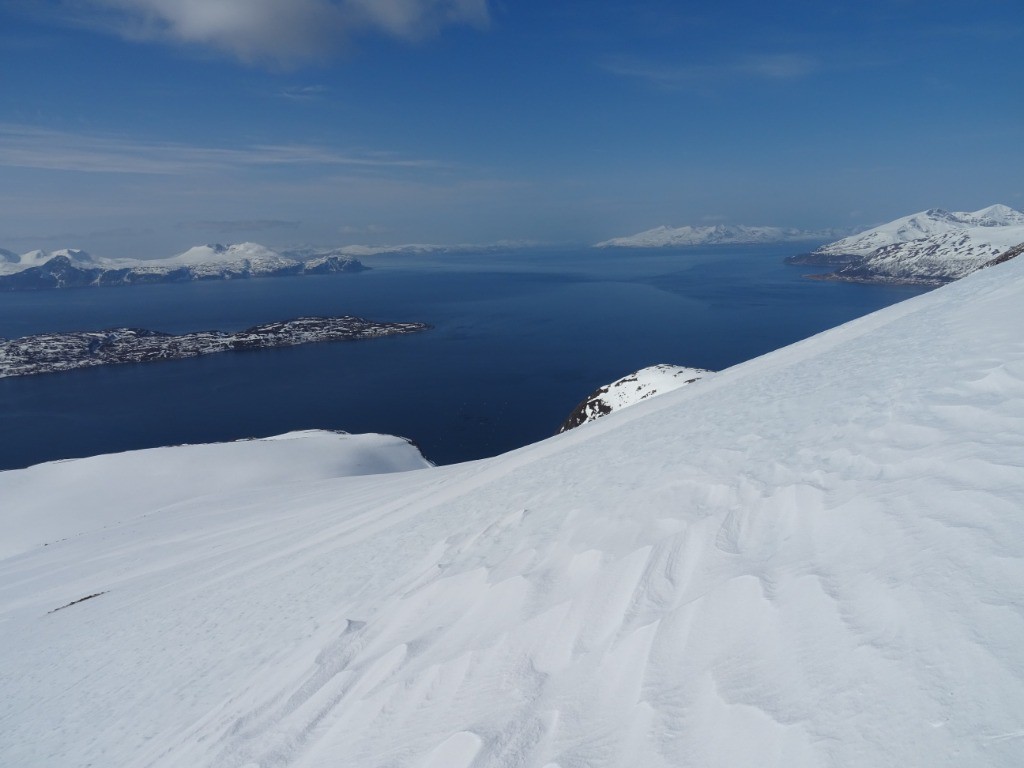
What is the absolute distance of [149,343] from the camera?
11031 centimetres

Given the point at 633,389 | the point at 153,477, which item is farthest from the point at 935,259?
the point at 153,477

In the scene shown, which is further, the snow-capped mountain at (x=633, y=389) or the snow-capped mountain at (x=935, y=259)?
the snow-capped mountain at (x=935, y=259)

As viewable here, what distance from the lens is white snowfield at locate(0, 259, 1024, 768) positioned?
2.92m

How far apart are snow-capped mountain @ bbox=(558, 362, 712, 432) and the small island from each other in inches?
2813

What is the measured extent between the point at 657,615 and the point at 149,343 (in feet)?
423

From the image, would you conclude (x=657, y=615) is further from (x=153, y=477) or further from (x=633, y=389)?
(x=633, y=389)

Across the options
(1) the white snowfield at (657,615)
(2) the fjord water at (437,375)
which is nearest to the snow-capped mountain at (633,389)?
(2) the fjord water at (437,375)

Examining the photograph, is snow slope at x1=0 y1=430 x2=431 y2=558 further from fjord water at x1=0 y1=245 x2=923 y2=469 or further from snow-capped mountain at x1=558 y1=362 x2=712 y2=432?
fjord water at x1=0 y1=245 x2=923 y2=469

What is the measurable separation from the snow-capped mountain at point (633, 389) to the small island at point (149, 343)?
2813 inches

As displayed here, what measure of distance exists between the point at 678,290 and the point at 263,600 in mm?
144891

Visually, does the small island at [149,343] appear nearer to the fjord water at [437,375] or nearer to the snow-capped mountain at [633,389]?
the fjord water at [437,375]

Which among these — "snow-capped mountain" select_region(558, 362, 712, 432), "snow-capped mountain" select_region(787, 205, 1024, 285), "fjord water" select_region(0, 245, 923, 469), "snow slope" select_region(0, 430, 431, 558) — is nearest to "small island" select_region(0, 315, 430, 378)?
"fjord water" select_region(0, 245, 923, 469)

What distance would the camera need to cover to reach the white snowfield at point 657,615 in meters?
2.92

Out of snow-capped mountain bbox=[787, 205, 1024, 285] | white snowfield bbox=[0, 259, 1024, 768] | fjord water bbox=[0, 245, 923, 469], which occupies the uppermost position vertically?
snow-capped mountain bbox=[787, 205, 1024, 285]
